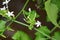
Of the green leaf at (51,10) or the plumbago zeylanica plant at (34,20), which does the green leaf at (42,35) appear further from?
the green leaf at (51,10)

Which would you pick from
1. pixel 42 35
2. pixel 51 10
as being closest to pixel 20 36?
pixel 42 35

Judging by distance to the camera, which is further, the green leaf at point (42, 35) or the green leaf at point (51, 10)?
the green leaf at point (42, 35)

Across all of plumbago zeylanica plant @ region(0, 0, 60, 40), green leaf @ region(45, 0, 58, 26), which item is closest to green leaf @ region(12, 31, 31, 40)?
plumbago zeylanica plant @ region(0, 0, 60, 40)

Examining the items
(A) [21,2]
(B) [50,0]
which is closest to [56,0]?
(B) [50,0]

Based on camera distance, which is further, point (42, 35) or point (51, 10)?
point (42, 35)

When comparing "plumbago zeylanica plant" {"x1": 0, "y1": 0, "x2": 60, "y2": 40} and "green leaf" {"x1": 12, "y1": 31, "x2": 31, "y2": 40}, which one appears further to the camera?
"green leaf" {"x1": 12, "y1": 31, "x2": 31, "y2": 40}

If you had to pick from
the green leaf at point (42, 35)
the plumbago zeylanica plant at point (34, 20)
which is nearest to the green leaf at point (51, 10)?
the plumbago zeylanica plant at point (34, 20)

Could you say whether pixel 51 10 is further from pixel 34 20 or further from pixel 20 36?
pixel 20 36

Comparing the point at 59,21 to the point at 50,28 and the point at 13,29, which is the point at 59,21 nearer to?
the point at 50,28

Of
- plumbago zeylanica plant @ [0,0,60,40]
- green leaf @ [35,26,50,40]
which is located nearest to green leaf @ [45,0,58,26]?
plumbago zeylanica plant @ [0,0,60,40]

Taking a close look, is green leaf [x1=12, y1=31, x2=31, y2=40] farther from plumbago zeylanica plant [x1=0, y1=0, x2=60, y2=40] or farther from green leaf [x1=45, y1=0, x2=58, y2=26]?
green leaf [x1=45, y1=0, x2=58, y2=26]

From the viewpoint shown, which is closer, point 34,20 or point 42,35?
point 34,20

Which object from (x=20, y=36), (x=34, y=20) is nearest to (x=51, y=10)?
(x=34, y=20)
